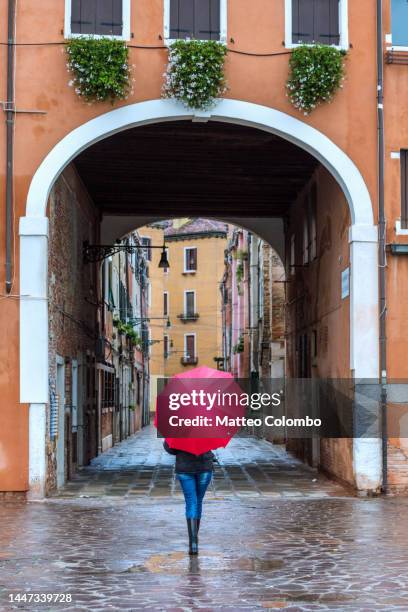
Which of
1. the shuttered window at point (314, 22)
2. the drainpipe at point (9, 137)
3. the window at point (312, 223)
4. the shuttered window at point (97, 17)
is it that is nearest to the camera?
the drainpipe at point (9, 137)

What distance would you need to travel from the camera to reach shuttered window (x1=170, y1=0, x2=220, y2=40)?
16516mm

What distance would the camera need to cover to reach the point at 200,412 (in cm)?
Result: 1001

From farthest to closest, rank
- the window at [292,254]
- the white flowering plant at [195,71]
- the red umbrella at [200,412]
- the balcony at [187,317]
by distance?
the balcony at [187,317]
the window at [292,254]
the white flowering plant at [195,71]
the red umbrella at [200,412]

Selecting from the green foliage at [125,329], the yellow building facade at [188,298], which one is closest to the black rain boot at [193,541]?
the green foliage at [125,329]

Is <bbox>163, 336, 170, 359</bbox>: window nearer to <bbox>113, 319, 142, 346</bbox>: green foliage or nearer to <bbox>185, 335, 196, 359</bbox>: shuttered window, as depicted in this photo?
<bbox>185, 335, 196, 359</bbox>: shuttered window

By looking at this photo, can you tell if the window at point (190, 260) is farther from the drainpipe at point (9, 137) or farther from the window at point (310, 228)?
the drainpipe at point (9, 137)

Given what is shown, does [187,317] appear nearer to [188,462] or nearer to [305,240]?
[305,240]

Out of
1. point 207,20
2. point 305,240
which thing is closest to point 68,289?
point 207,20

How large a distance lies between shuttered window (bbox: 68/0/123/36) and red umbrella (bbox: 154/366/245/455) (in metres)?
8.08

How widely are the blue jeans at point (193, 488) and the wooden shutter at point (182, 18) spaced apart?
8.75 meters

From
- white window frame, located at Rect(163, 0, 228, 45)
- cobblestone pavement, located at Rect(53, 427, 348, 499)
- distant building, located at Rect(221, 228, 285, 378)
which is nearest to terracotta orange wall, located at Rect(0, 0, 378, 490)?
white window frame, located at Rect(163, 0, 228, 45)

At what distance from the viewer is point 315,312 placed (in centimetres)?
2119

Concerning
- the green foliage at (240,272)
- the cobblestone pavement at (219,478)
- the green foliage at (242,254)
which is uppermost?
the green foliage at (242,254)

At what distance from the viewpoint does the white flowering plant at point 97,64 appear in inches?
623
